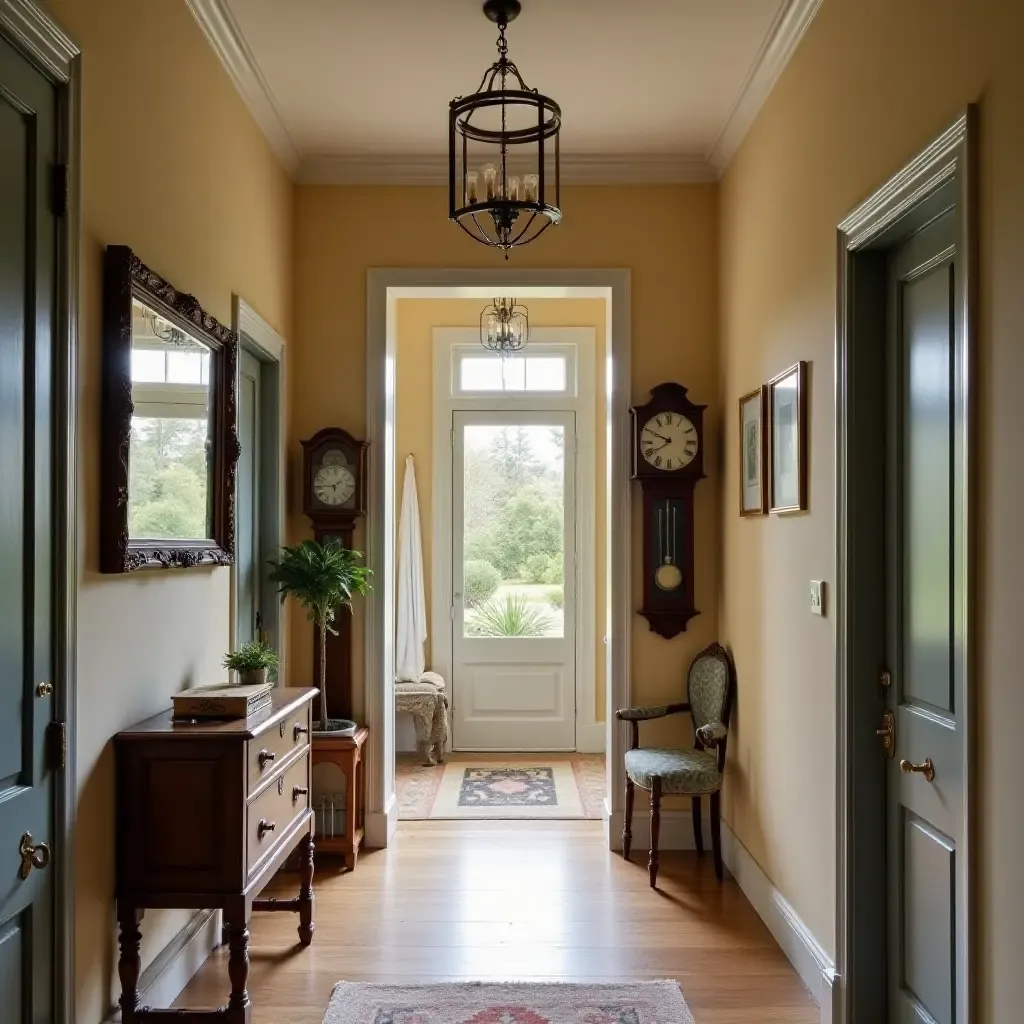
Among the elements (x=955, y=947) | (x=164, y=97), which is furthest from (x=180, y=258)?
(x=955, y=947)

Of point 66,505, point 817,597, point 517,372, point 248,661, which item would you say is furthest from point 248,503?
point 517,372

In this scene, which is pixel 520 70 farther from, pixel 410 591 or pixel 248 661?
pixel 410 591

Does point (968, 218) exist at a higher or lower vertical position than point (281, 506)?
higher

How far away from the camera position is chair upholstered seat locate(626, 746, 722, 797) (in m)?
3.96

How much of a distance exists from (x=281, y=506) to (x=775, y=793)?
2407 mm

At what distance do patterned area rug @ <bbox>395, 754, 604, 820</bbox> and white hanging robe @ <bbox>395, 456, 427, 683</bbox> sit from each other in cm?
65

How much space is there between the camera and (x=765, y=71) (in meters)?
3.54

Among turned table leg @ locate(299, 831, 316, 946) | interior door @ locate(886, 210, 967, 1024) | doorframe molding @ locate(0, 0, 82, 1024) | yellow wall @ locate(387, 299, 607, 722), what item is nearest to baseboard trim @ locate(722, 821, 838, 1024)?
interior door @ locate(886, 210, 967, 1024)

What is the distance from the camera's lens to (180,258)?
2.96 m

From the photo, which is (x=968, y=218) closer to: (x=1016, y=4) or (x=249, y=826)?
(x=1016, y=4)

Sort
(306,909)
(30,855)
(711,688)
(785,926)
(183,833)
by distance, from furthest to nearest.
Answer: (711,688), (306,909), (785,926), (183,833), (30,855)

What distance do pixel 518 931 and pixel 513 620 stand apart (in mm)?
3025

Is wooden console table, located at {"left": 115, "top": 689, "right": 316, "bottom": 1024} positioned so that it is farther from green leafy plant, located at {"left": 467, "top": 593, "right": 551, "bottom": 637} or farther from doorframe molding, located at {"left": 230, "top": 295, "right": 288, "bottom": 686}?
green leafy plant, located at {"left": 467, "top": 593, "right": 551, "bottom": 637}

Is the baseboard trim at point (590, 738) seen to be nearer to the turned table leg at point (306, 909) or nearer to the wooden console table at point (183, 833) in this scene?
the turned table leg at point (306, 909)
